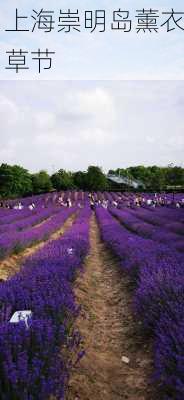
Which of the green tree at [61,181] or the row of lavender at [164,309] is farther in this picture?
the green tree at [61,181]

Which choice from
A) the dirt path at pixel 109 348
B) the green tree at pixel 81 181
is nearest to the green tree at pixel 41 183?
the green tree at pixel 81 181

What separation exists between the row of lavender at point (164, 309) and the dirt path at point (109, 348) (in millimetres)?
206

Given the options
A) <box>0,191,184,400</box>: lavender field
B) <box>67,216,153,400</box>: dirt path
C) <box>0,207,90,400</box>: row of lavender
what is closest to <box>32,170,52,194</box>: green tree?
<box>0,191,184,400</box>: lavender field

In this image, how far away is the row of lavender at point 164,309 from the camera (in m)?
2.77

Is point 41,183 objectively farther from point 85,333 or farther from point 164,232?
point 85,333

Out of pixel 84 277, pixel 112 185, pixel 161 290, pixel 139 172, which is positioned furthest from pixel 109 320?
Result: pixel 139 172

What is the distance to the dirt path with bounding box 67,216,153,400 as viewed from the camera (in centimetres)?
336

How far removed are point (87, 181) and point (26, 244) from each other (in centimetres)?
6836

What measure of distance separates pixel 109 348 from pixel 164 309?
2.32ft

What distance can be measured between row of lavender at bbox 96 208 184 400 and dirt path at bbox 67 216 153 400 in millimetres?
206

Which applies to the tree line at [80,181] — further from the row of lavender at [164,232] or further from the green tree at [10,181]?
the row of lavender at [164,232]

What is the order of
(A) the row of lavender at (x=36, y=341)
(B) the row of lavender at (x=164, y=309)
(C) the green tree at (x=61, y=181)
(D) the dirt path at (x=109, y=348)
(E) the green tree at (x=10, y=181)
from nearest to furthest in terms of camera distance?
(A) the row of lavender at (x=36, y=341) < (B) the row of lavender at (x=164, y=309) < (D) the dirt path at (x=109, y=348) < (E) the green tree at (x=10, y=181) < (C) the green tree at (x=61, y=181)

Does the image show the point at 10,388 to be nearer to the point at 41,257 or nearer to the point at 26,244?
the point at 41,257

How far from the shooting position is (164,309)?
4059 mm
